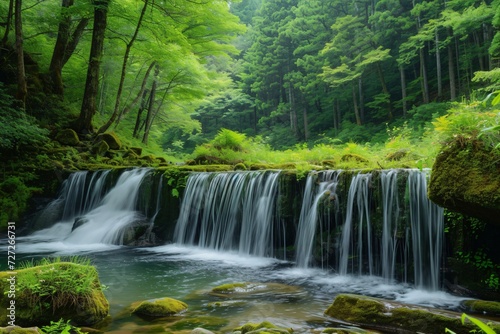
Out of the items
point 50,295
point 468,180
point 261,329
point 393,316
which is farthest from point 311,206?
point 50,295

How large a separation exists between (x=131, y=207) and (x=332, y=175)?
6.85 metres

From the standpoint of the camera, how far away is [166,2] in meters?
13.9

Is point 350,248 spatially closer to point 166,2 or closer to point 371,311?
point 371,311

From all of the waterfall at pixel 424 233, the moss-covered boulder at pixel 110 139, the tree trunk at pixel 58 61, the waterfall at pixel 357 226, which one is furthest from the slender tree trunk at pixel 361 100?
the waterfall at pixel 424 233

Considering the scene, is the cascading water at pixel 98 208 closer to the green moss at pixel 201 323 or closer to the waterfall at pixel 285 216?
the waterfall at pixel 285 216

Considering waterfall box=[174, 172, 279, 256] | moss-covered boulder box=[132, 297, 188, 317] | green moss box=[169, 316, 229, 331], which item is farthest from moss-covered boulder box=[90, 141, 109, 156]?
green moss box=[169, 316, 229, 331]

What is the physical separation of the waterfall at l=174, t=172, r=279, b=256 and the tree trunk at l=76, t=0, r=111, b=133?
Answer: 690cm

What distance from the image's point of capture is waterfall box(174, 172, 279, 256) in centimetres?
893

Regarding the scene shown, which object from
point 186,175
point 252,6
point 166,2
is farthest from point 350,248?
point 252,6

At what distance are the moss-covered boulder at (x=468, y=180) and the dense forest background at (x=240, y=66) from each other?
3215 millimetres

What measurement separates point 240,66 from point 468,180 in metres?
37.2

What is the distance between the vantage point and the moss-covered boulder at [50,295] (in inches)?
151

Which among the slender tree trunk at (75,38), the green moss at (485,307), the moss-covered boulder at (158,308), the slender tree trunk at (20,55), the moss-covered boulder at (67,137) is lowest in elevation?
the moss-covered boulder at (158,308)

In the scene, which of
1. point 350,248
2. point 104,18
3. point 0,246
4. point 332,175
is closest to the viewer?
point 350,248
